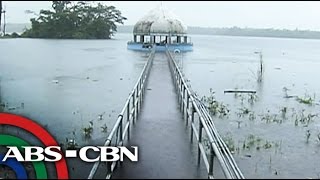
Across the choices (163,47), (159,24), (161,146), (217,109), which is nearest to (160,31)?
(159,24)

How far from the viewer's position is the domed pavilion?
150 ft

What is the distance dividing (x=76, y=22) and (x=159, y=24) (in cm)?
3455

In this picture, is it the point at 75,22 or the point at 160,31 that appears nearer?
the point at 160,31

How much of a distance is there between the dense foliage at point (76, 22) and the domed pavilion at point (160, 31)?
28770 millimetres

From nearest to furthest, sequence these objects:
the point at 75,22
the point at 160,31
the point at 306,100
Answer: the point at 306,100
the point at 160,31
the point at 75,22

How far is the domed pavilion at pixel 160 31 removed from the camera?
45.8 m

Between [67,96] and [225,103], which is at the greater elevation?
[67,96]

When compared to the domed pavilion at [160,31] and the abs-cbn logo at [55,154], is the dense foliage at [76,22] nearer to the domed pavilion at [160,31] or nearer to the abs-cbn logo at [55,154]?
the domed pavilion at [160,31]

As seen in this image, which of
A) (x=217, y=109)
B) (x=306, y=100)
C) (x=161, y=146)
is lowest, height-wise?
(x=306, y=100)

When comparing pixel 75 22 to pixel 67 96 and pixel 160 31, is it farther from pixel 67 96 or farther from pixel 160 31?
pixel 67 96

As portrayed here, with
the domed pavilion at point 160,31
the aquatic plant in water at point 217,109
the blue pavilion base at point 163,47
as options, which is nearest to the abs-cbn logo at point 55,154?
the aquatic plant in water at point 217,109

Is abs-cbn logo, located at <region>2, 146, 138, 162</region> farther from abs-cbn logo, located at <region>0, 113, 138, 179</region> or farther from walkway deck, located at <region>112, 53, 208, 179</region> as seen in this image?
Result: walkway deck, located at <region>112, 53, 208, 179</region>

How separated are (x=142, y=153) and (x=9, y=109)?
7.62 m

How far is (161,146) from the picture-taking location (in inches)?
283
